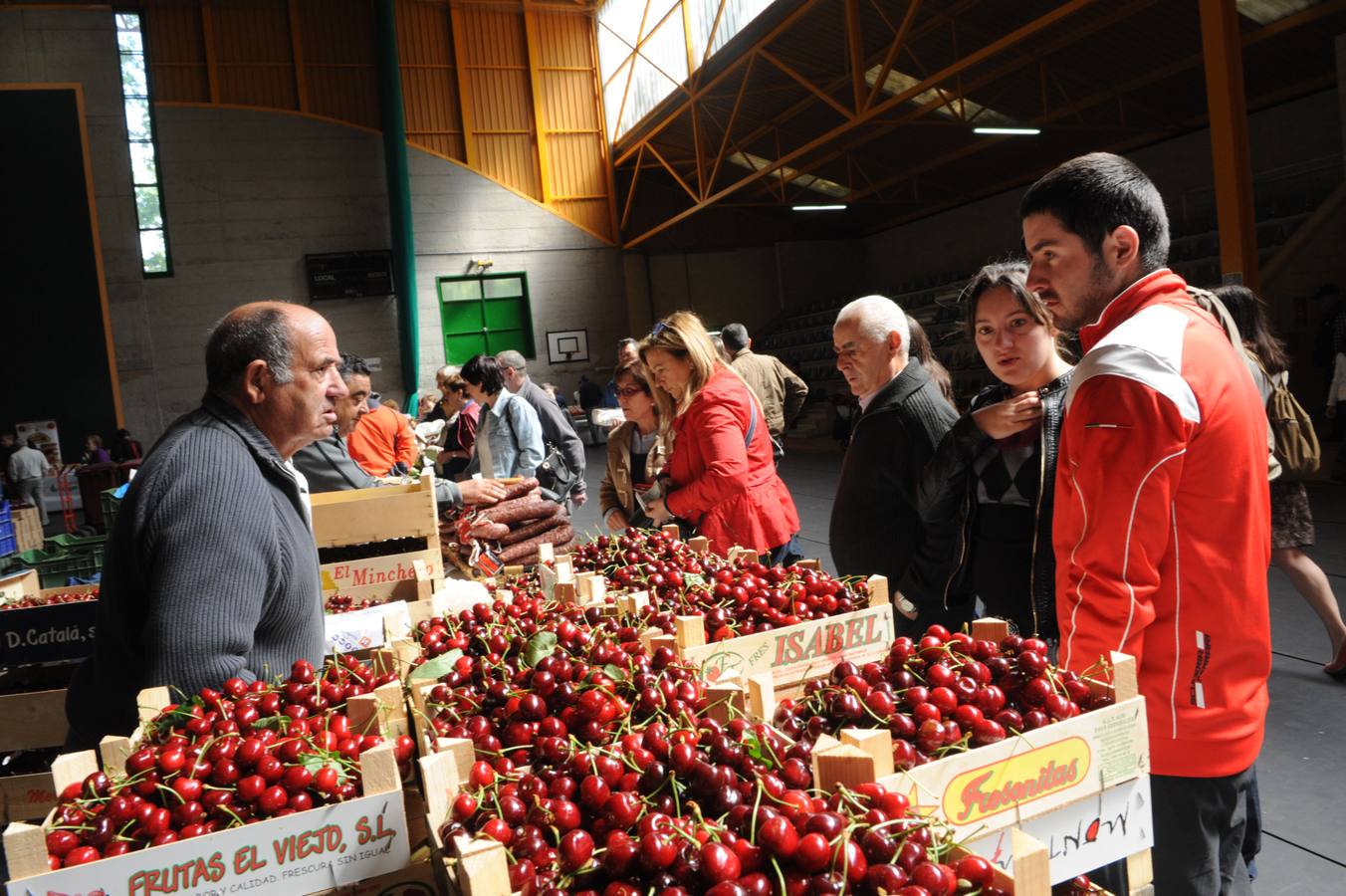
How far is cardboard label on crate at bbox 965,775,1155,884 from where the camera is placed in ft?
3.76

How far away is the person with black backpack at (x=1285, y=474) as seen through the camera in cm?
324

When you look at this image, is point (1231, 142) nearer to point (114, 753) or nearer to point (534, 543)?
point (534, 543)

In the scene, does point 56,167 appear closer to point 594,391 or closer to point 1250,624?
point 594,391

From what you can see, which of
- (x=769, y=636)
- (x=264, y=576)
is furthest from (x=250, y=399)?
(x=769, y=636)

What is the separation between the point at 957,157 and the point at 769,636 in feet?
56.3

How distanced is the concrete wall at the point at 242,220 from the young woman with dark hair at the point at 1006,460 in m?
16.6

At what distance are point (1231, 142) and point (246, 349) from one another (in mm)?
7818

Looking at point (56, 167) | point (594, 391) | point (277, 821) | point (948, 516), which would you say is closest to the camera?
point (277, 821)

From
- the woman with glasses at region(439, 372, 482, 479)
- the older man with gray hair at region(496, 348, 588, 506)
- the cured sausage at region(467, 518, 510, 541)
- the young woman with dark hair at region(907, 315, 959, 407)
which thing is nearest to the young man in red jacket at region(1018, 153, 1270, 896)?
the young woman with dark hair at region(907, 315, 959, 407)

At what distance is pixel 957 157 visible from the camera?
16969 mm

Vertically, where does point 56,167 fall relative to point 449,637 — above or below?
above

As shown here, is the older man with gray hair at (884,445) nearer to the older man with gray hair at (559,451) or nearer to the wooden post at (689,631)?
the wooden post at (689,631)

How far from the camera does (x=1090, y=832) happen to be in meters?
1.19

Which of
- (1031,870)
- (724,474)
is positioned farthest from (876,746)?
(724,474)
